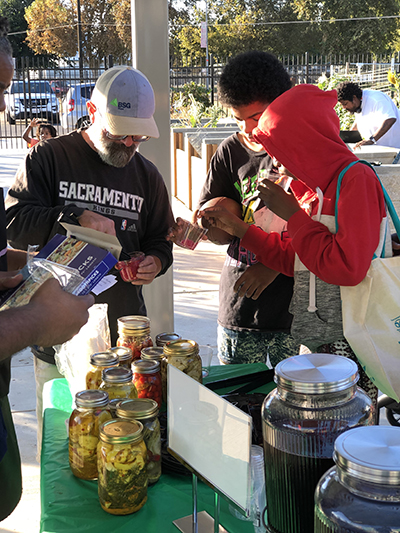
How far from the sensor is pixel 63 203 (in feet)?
7.95

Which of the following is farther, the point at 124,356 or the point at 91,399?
the point at 124,356

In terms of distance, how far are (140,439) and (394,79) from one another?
447 inches

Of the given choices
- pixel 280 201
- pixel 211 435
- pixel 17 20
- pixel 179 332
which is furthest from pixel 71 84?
pixel 17 20

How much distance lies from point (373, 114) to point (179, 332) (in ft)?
15.6

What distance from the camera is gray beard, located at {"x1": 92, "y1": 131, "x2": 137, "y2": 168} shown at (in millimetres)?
2400

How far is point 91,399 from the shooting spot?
1.43 metres

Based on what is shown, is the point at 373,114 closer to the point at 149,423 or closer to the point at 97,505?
the point at 149,423

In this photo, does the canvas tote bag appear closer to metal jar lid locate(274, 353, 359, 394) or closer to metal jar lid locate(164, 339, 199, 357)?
metal jar lid locate(164, 339, 199, 357)

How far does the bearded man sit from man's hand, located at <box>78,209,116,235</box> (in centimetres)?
14

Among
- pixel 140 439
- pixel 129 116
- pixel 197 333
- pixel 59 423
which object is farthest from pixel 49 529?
pixel 197 333

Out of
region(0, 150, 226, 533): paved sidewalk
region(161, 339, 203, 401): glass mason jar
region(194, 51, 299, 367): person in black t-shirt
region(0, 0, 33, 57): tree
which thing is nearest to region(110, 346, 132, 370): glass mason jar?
region(161, 339, 203, 401): glass mason jar

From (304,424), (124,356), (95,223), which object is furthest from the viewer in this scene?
(95,223)

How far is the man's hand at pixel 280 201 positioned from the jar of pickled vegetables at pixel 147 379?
0.68 metres

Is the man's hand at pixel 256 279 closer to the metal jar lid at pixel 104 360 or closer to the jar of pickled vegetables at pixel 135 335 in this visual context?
the jar of pickled vegetables at pixel 135 335
